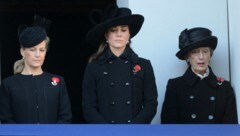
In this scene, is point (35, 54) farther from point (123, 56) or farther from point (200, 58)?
point (200, 58)

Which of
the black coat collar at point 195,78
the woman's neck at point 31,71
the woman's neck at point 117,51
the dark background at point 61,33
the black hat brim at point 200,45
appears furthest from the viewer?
the dark background at point 61,33

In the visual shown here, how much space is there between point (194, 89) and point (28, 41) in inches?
54.2

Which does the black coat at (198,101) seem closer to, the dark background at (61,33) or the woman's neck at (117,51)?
the woman's neck at (117,51)

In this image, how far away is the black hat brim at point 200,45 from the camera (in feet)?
20.5

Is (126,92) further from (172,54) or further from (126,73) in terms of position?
(172,54)

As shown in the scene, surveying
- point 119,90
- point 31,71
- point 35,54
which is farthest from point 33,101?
point 119,90

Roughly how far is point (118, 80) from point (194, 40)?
2.33 ft

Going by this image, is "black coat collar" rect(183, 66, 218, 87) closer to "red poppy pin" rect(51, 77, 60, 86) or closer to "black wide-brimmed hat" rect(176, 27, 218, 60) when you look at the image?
"black wide-brimmed hat" rect(176, 27, 218, 60)

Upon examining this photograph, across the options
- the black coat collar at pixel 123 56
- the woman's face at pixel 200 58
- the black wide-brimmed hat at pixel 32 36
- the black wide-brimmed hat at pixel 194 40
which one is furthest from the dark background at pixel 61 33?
the black wide-brimmed hat at pixel 32 36

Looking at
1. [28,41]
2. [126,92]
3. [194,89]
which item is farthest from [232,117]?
[28,41]

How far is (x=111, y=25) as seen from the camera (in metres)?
5.95

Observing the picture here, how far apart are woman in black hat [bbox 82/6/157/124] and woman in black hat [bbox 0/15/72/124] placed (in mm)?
209

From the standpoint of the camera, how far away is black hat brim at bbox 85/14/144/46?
234 inches

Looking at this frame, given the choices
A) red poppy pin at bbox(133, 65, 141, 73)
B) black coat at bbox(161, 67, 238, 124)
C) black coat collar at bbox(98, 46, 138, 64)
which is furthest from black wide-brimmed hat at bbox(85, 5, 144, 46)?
black coat at bbox(161, 67, 238, 124)
